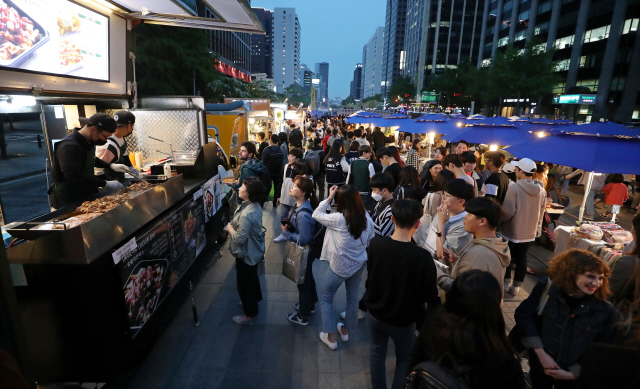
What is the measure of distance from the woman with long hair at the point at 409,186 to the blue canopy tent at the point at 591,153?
6.73ft

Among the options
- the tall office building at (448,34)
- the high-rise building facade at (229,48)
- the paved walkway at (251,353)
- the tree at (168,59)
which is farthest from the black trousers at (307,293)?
the tall office building at (448,34)

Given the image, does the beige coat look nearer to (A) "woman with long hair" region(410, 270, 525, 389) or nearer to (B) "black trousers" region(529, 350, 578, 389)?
(B) "black trousers" region(529, 350, 578, 389)

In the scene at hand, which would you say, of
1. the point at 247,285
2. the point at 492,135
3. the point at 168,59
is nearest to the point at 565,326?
the point at 247,285

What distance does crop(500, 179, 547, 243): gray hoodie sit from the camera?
495 centimetres

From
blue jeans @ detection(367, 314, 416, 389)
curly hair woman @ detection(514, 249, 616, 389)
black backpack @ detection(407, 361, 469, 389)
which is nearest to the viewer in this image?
black backpack @ detection(407, 361, 469, 389)

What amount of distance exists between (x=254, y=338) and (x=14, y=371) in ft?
10.6

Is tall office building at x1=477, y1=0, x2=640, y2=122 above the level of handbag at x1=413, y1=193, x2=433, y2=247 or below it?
above

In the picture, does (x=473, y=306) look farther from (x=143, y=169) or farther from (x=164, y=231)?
(x=143, y=169)

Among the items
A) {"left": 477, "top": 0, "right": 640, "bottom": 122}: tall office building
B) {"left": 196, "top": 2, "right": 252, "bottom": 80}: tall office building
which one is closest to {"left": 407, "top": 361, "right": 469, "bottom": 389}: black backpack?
{"left": 477, "top": 0, "right": 640, "bottom": 122}: tall office building

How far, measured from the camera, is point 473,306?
170cm

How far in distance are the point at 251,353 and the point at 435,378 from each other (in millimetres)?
2903

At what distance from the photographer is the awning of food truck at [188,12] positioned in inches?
191

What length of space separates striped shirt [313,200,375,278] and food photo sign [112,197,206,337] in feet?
6.06

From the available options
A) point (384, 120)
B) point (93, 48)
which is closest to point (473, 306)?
point (93, 48)
